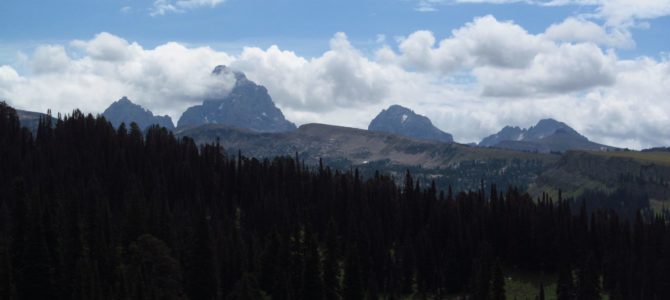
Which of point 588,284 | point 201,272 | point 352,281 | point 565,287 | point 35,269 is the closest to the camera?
point 35,269

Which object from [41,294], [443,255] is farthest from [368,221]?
[41,294]

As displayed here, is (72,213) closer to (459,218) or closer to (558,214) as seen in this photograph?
(459,218)

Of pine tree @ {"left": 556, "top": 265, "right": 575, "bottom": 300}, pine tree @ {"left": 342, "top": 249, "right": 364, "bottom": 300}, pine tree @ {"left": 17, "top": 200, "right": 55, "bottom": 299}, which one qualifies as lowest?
pine tree @ {"left": 556, "top": 265, "right": 575, "bottom": 300}

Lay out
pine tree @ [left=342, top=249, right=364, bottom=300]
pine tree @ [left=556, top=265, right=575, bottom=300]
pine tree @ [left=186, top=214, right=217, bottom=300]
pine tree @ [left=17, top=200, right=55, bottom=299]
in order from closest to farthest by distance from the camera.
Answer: pine tree @ [left=17, top=200, right=55, bottom=299] < pine tree @ [left=186, top=214, right=217, bottom=300] < pine tree @ [left=342, top=249, right=364, bottom=300] < pine tree @ [left=556, top=265, right=575, bottom=300]

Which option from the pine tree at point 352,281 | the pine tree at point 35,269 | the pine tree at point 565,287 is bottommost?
the pine tree at point 565,287

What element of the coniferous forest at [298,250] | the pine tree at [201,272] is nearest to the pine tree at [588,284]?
the coniferous forest at [298,250]

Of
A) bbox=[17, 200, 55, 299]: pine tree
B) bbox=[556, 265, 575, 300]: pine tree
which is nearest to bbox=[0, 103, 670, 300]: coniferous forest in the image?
bbox=[17, 200, 55, 299]: pine tree

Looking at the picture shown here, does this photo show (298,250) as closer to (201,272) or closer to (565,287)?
(201,272)

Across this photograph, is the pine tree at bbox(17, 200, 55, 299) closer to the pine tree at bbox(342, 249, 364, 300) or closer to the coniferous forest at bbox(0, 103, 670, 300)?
the coniferous forest at bbox(0, 103, 670, 300)

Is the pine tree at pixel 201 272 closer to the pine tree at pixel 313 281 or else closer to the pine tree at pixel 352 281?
the pine tree at pixel 313 281

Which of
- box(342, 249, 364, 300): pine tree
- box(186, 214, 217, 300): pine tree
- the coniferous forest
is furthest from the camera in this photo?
box(342, 249, 364, 300): pine tree

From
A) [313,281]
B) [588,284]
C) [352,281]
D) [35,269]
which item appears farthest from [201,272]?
[588,284]

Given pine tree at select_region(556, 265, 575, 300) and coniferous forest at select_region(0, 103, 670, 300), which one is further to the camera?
pine tree at select_region(556, 265, 575, 300)

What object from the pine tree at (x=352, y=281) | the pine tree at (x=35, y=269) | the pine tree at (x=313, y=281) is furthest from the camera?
the pine tree at (x=352, y=281)
